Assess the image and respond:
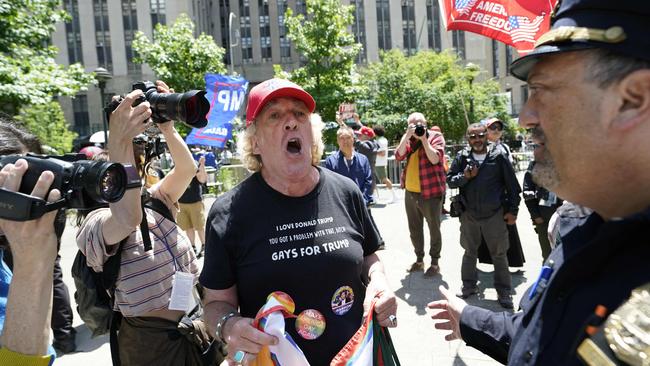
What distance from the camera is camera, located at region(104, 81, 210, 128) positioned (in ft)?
7.20

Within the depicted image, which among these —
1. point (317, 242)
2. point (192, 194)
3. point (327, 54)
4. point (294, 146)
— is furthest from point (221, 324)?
point (327, 54)

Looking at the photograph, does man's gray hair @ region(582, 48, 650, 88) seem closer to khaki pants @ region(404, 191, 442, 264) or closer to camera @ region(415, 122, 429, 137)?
camera @ region(415, 122, 429, 137)

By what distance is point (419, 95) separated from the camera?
81.4 feet

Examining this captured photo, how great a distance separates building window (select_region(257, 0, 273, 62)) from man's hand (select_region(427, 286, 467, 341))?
174ft

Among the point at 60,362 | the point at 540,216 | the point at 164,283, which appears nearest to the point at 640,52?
the point at 164,283

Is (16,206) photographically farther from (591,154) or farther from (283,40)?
(283,40)

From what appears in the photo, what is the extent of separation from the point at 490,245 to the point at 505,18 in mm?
2516

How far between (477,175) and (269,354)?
4050mm

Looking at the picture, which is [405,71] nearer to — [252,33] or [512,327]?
[512,327]

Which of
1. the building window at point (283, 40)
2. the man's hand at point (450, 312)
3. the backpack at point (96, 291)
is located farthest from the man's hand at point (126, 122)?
the building window at point (283, 40)

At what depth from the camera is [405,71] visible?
26.2m

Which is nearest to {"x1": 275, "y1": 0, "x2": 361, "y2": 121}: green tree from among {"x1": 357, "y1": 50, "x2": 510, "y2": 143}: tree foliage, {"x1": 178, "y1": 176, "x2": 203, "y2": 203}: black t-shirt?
{"x1": 357, "y1": 50, "x2": 510, "y2": 143}: tree foliage

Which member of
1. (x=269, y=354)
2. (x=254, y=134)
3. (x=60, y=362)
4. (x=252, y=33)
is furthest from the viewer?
(x=252, y=33)

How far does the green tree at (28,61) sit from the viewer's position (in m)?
7.64
